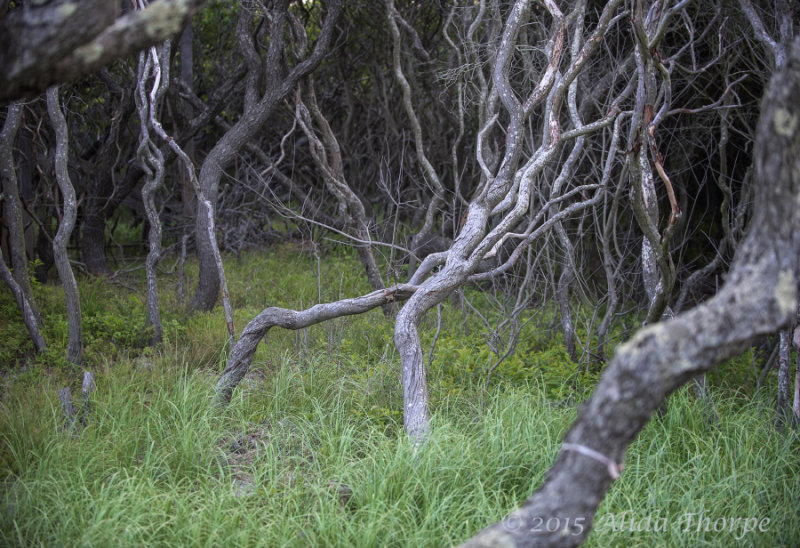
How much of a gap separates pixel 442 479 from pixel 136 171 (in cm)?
516

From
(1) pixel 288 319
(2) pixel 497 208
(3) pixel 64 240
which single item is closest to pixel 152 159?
(3) pixel 64 240

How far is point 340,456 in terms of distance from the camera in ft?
9.77

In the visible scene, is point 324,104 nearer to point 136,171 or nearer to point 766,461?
point 136,171

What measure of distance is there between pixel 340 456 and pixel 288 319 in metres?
0.98

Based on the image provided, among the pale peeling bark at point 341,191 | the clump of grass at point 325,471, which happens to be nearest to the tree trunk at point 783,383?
the clump of grass at point 325,471

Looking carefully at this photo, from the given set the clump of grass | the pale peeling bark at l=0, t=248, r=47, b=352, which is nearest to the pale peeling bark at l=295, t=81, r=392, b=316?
the clump of grass

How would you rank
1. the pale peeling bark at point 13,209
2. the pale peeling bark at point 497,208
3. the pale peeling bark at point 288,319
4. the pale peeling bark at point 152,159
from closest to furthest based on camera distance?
the pale peeling bark at point 497,208, the pale peeling bark at point 288,319, the pale peeling bark at point 13,209, the pale peeling bark at point 152,159

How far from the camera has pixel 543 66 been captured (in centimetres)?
536

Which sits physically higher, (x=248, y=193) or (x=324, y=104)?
(x=324, y=104)

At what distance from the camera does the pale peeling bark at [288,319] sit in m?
3.60

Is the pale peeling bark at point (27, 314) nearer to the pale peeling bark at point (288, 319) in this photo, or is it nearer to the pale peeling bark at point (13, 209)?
the pale peeling bark at point (13, 209)

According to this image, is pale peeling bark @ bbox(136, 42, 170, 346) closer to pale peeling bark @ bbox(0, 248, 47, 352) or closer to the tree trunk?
pale peeling bark @ bbox(0, 248, 47, 352)

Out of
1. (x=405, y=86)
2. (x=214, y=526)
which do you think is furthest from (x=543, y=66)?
(x=214, y=526)

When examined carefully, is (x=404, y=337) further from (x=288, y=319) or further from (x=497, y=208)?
(x=497, y=208)
